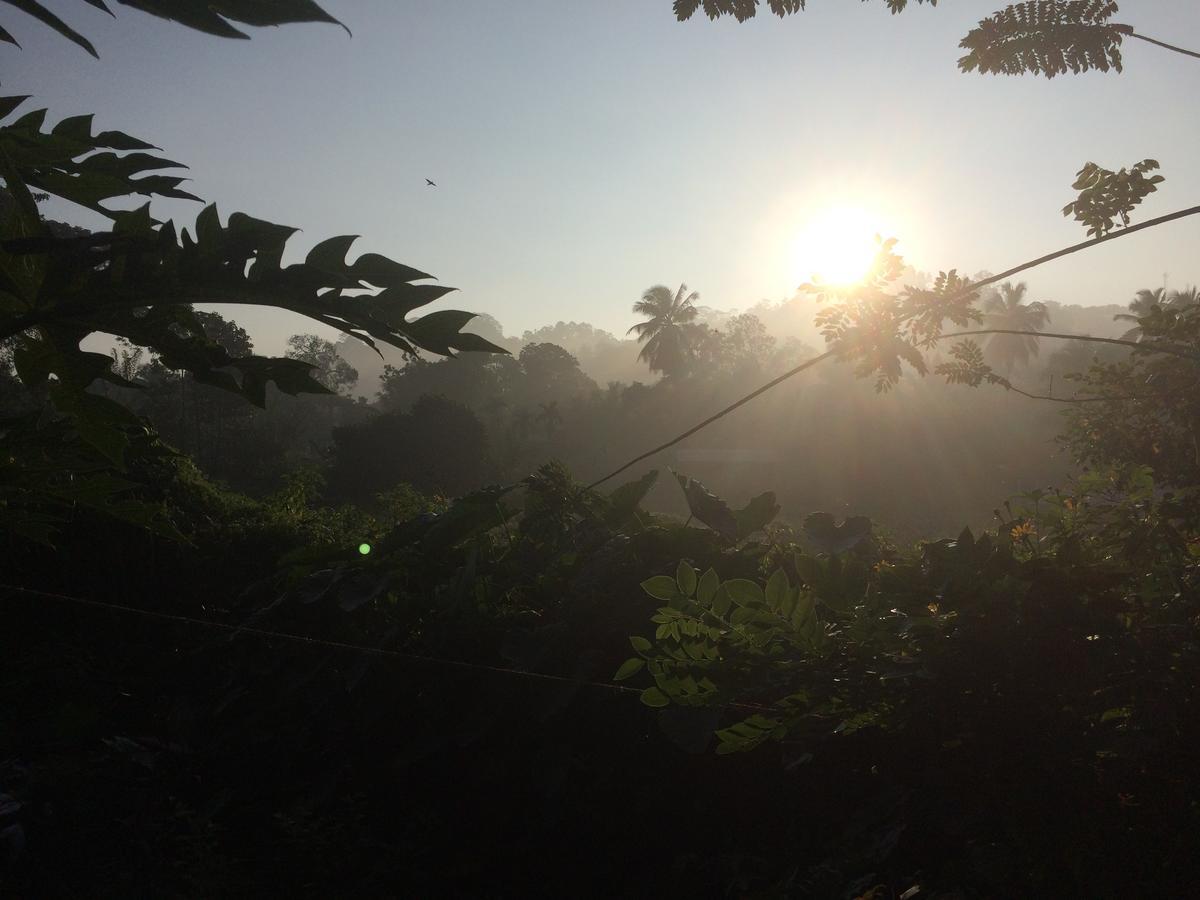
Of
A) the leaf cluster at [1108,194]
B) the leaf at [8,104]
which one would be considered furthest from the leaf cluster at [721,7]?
the leaf at [8,104]

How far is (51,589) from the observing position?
136 inches

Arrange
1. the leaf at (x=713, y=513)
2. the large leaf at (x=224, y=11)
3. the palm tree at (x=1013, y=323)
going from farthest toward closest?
the palm tree at (x=1013, y=323)
the leaf at (x=713, y=513)
the large leaf at (x=224, y=11)

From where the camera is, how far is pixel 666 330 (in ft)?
192

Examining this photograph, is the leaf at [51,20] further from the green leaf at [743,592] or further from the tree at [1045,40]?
the tree at [1045,40]

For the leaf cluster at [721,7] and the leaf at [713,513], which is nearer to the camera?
the leaf at [713,513]

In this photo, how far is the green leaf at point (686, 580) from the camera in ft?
4.26

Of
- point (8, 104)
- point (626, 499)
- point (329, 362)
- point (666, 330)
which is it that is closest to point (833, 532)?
point (626, 499)

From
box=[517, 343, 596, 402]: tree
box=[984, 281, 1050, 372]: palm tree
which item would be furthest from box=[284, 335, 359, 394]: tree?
box=[984, 281, 1050, 372]: palm tree

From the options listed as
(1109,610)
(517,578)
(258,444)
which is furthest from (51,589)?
(258,444)

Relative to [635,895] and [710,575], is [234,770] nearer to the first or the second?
[635,895]

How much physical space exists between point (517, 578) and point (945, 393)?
150ft

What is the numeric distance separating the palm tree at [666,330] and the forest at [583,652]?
55.1 meters

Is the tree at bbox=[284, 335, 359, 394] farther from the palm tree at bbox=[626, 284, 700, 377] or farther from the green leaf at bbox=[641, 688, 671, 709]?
the green leaf at bbox=[641, 688, 671, 709]

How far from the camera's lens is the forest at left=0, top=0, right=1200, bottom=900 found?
111 cm
